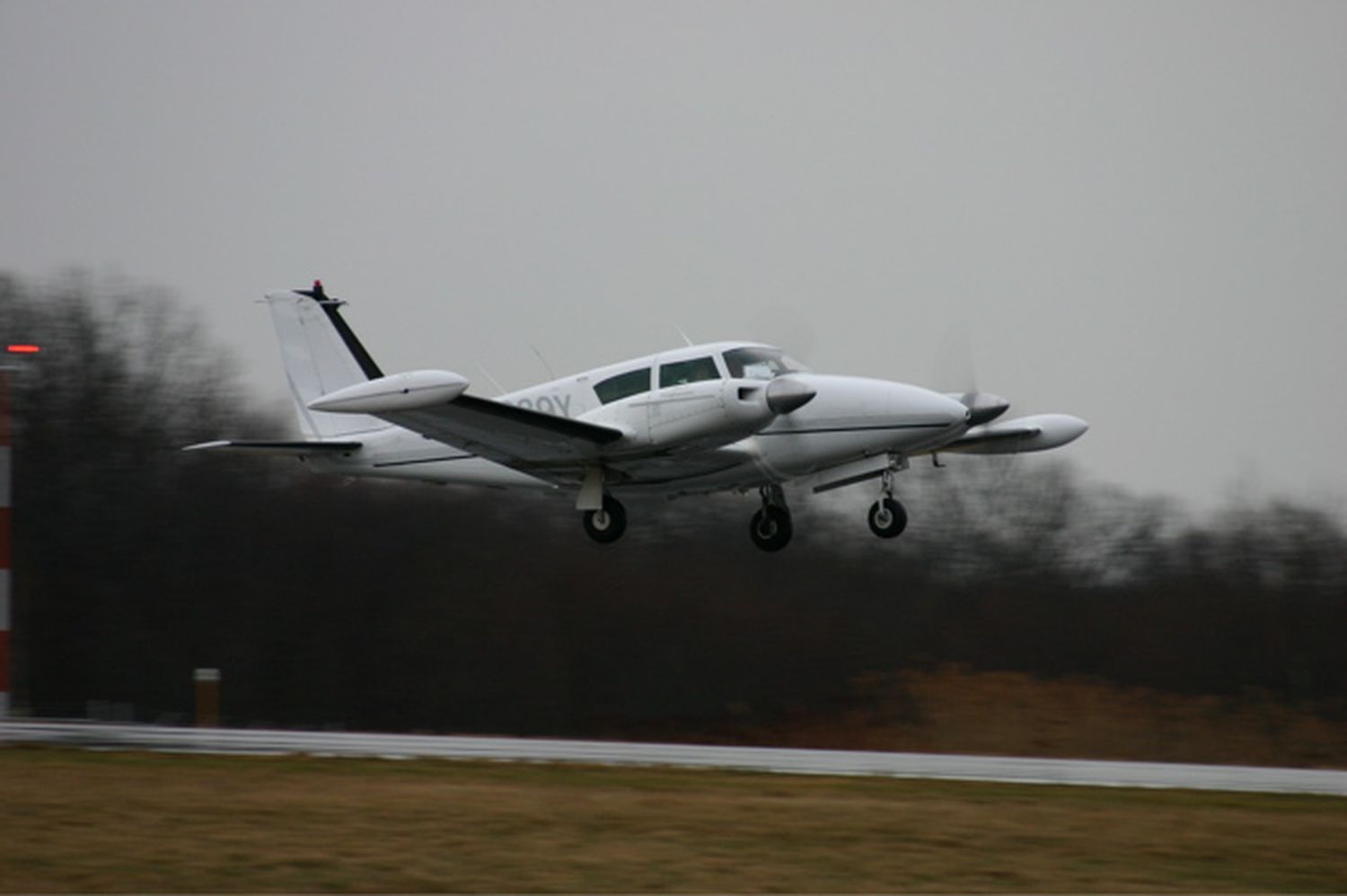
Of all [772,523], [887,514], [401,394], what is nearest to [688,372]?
[772,523]

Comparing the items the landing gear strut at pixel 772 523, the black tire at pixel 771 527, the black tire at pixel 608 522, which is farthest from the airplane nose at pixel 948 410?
the black tire at pixel 608 522

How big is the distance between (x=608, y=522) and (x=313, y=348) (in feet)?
20.8

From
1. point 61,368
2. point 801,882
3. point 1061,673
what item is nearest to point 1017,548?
point 1061,673

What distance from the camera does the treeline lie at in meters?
42.3

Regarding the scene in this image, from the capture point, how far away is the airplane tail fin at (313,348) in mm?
26188

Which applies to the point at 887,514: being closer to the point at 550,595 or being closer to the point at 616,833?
the point at 616,833

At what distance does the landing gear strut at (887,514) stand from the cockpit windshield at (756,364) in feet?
6.66

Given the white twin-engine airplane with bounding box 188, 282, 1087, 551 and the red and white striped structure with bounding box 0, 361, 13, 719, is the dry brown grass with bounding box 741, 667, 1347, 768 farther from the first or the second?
the red and white striped structure with bounding box 0, 361, 13, 719

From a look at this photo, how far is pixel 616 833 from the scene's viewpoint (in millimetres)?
14992

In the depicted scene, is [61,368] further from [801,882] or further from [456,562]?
[801,882]

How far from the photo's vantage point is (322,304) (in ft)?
86.8

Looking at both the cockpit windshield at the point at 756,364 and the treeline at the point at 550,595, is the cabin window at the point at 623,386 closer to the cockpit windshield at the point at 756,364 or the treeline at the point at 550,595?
the cockpit windshield at the point at 756,364

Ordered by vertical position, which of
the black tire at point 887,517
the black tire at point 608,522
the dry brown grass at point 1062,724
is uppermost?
the black tire at point 608,522

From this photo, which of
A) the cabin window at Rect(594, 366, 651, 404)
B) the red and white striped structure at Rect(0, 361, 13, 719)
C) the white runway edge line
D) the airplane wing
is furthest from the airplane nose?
the red and white striped structure at Rect(0, 361, 13, 719)
